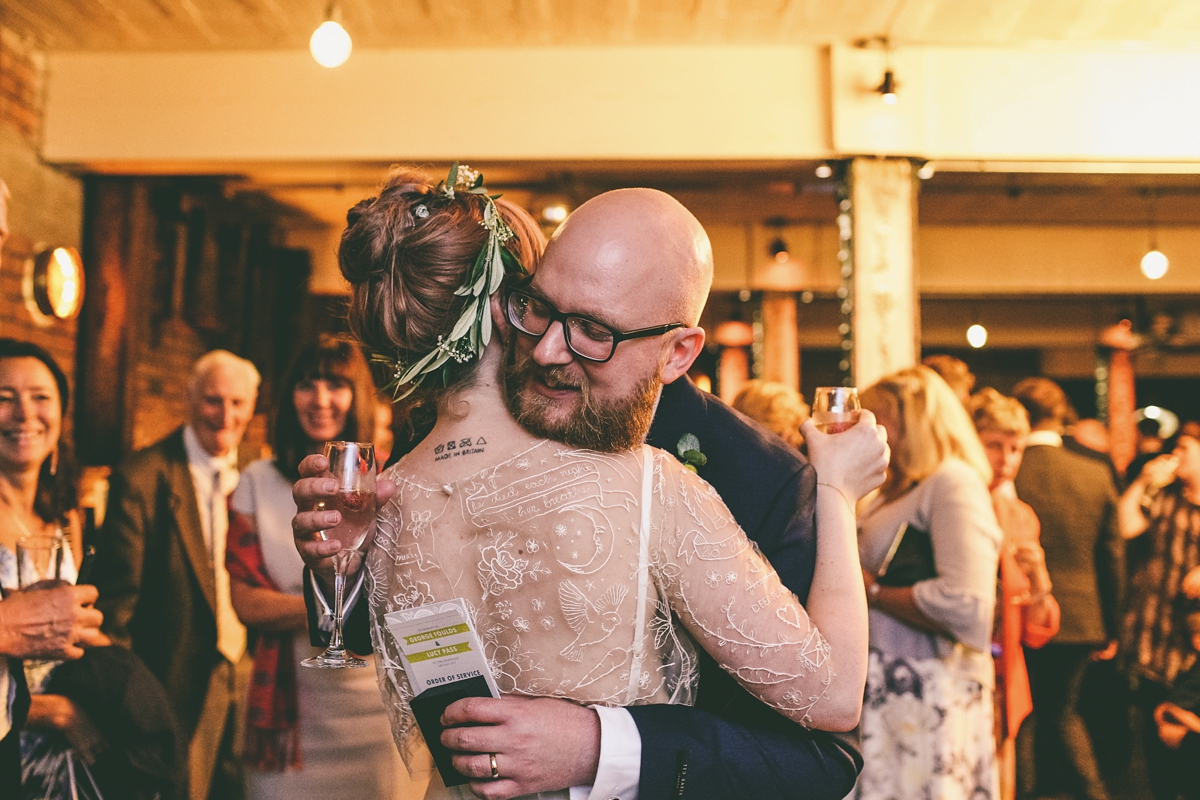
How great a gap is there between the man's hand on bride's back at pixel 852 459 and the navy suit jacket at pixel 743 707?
0.03 metres

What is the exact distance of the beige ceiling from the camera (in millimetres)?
4352

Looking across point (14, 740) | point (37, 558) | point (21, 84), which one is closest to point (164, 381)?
point (21, 84)

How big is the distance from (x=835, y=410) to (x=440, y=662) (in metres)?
0.77

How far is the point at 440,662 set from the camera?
52.0 inches

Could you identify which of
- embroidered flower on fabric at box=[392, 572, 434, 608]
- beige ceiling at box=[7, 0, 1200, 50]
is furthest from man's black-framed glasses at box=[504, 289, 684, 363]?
beige ceiling at box=[7, 0, 1200, 50]

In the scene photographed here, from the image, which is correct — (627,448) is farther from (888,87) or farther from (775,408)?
(888,87)

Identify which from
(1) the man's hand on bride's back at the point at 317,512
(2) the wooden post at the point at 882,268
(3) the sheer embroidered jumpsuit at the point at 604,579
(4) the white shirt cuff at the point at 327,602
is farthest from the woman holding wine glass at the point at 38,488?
(2) the wooden post at the point at 882,268

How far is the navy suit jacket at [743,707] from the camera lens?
1.31 metres

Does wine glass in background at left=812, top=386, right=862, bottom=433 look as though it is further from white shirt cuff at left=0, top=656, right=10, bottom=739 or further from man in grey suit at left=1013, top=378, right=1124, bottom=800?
man in grey suit at left=1013, top=378, right=1124, bottom=800

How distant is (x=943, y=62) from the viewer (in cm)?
473

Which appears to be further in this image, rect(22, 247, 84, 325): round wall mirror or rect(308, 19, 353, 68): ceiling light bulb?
rect(22, 247, 84, 325): round wall mirror

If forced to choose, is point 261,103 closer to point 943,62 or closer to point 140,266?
point 140,266

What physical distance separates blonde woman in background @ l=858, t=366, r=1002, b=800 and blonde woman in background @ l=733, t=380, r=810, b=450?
0.61 meters

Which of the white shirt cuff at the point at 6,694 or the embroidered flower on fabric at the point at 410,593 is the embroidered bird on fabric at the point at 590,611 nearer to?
the embroidered flower on fabric at the point at 410,593
